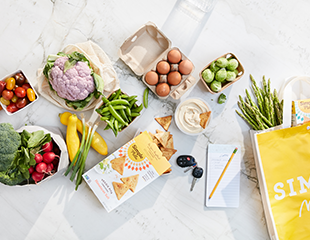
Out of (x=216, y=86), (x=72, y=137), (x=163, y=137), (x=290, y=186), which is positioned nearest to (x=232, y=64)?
(x=216, y=86)

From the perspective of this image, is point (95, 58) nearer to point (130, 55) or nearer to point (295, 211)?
point (130, 55)

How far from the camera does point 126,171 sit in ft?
4.63

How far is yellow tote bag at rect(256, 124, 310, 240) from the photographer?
1.43m

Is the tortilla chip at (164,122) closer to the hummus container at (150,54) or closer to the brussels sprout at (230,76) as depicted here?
the hummus container at (150,54)

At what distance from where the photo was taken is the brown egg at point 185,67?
55.7 inches

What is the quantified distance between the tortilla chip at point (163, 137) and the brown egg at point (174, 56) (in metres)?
0.49

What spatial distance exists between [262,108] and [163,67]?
0.79 meters

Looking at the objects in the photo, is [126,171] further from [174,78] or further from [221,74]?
[221,74]

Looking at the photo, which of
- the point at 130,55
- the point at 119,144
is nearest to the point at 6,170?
the point at 119,144

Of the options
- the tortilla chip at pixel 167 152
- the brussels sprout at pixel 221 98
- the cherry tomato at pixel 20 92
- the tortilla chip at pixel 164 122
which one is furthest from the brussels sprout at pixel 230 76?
the cherry tomato at pixel 20 92

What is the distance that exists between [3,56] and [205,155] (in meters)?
1.57

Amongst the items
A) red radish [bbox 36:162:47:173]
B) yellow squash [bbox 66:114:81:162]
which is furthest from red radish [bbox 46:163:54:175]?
yellow squash [bbox 66:114:81:162]

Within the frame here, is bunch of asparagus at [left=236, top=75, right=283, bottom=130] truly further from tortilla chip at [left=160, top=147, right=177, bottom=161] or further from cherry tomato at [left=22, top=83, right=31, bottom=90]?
cherry tomato at [left=22, top=83, right=31, bottom=90]

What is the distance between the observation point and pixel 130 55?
153 centimetres
